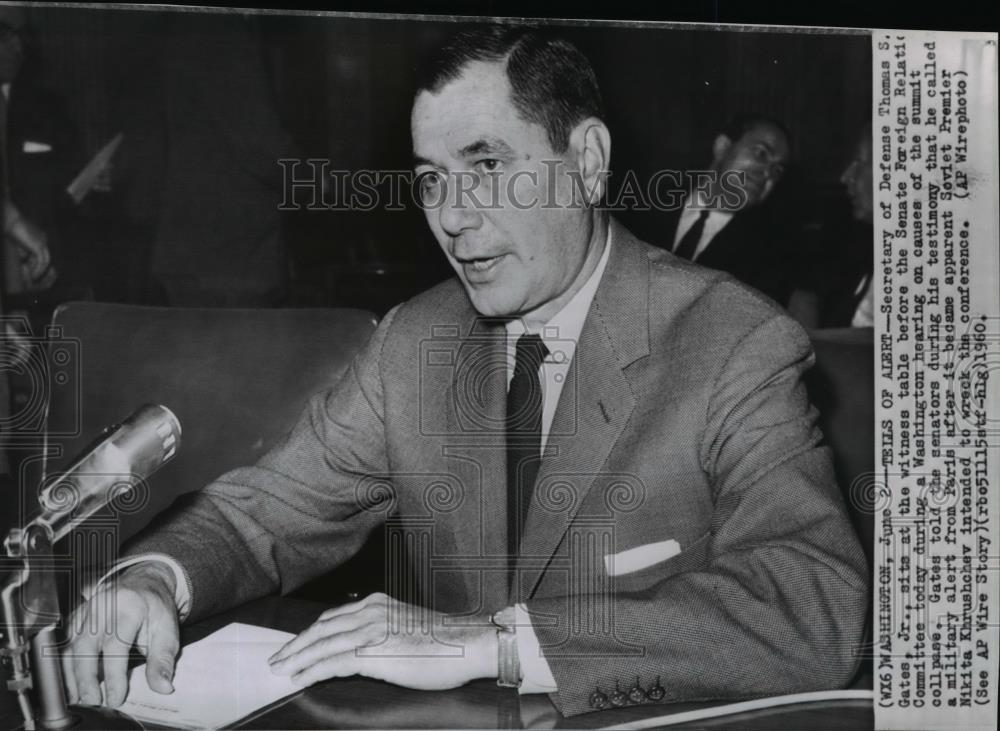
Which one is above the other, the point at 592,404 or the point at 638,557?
the point at 592,404

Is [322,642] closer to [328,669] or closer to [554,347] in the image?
[328,669]

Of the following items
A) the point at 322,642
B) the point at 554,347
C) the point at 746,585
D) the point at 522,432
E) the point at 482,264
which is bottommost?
the point at 322,642

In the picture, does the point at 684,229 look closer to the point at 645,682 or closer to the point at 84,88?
the point at 645,682

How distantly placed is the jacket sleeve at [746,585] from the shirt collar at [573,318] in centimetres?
29

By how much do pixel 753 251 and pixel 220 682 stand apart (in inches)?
52.2

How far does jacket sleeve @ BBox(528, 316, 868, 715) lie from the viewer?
1807mm

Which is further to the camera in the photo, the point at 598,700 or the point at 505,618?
the point at 505,618

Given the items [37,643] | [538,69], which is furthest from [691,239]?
[37,643]

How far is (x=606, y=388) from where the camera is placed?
1920mm

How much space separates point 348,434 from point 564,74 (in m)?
0.83

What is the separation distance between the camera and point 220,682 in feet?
6.15

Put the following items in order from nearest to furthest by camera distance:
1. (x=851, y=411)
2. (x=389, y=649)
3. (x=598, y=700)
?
(x=598, y=700)
(x=389, y=649)
(x=851, y=411)

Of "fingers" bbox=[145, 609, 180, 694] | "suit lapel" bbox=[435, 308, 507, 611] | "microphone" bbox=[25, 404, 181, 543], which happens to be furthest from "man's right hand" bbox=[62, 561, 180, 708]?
"suit lapel" bbox=[435, 308, 507, 611]

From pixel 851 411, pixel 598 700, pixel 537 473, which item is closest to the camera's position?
pixel 598 700
